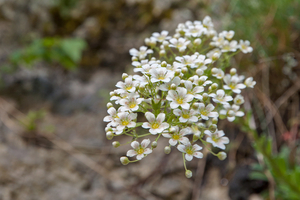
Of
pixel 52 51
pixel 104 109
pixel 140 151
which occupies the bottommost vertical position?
pixel 140 151

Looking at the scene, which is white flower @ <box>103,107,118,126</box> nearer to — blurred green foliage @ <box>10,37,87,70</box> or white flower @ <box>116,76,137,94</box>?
white flower @ <box>116,76,137,94</box>

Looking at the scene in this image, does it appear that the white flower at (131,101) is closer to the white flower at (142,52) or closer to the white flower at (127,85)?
the white flower at (127,85)

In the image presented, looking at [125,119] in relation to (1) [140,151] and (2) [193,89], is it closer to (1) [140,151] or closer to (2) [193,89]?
(1) [140,151]

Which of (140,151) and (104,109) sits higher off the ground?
(104,109)

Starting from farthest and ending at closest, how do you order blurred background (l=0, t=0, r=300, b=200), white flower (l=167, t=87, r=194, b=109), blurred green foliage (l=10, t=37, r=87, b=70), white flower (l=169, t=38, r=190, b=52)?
blurred green foliage (l=10, t=37, r=87, b=70) < blurred background (l=0, t=0, r=300, b=200) < white flower (l=169, t=38, r=190, b=52) < white flower (l=167, t=87, r=194, b=109)

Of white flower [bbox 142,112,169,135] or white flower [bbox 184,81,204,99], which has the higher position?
white flower [bbox 184,81,204,99]

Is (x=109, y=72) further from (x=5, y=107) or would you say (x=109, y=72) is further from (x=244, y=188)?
(x=244, y=188)

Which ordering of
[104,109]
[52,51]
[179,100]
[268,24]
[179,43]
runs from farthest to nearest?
[104,109]
[52,51]
[268,24]
[179,43]
[179,100]

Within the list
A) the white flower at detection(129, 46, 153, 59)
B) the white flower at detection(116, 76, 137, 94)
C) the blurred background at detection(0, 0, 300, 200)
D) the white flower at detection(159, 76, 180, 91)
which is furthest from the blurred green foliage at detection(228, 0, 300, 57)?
the white flower at detection(116, 76, 137, 94)

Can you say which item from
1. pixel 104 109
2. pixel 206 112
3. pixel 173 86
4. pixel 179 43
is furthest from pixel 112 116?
pixel 104 109
